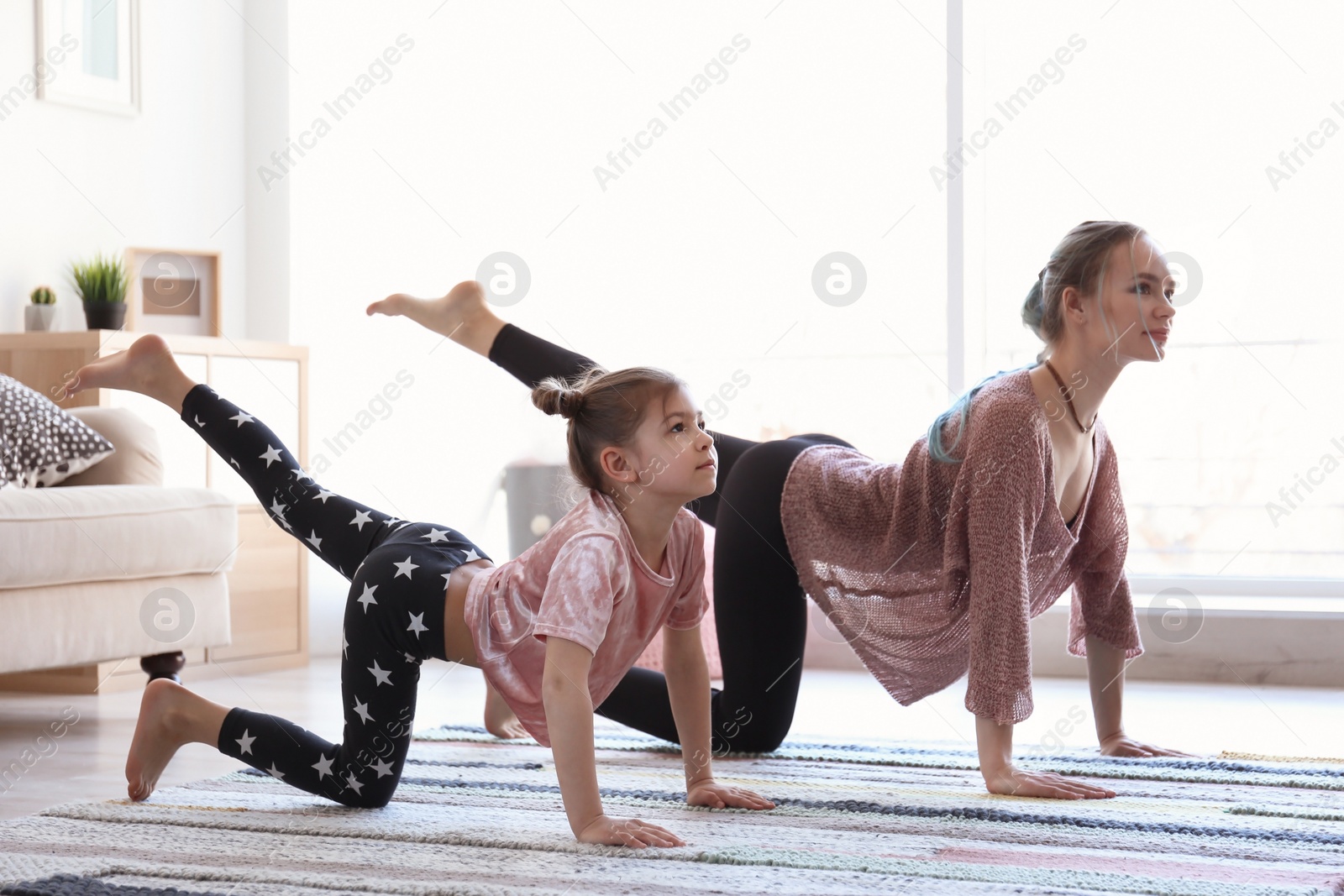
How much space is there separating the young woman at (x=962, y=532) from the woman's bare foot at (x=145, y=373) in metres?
0.36

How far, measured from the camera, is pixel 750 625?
188 cm

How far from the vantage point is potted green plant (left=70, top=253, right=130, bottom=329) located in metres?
3.13

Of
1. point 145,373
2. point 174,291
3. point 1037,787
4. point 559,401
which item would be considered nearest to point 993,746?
point 1037,787

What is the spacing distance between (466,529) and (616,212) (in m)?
0.91

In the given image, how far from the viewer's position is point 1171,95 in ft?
10.5

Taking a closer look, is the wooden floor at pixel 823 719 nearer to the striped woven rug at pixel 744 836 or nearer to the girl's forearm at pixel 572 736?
the striped woven rug at pixel 744 836

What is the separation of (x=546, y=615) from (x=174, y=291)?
2.40 metres

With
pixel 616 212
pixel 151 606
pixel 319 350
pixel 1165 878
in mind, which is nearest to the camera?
pixel 1165 878

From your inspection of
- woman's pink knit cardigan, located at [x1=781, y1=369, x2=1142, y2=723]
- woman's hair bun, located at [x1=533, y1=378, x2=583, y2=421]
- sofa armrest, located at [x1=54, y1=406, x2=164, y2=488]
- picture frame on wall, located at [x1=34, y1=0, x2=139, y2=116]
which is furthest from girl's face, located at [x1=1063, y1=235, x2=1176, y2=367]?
picture frame on wall, located at [x1=34, y1=0, x2=139, y2=116]

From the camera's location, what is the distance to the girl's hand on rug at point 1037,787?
156cm

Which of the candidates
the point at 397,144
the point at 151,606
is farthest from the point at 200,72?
the point at 151,606

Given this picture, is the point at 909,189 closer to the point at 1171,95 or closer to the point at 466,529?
A: the point at 1171,95

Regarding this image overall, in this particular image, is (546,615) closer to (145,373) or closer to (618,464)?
(618,464)

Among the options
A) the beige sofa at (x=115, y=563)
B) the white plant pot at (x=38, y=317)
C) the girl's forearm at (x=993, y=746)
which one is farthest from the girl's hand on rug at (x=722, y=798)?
the white plant pot at (x=38, y=317)
